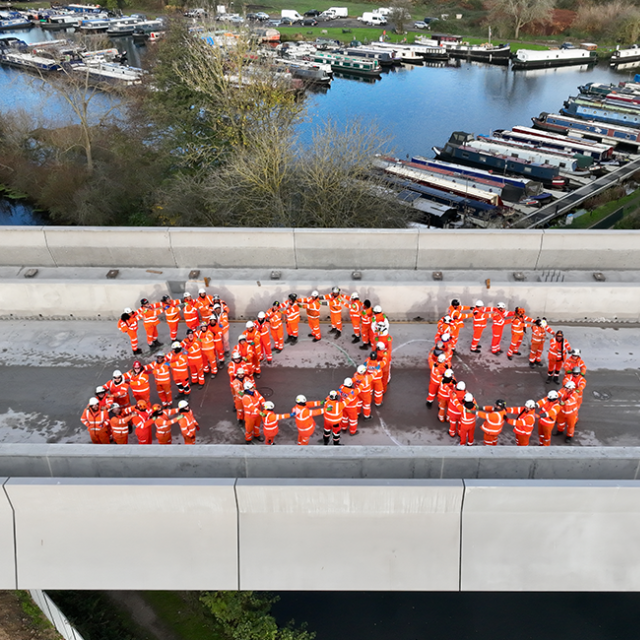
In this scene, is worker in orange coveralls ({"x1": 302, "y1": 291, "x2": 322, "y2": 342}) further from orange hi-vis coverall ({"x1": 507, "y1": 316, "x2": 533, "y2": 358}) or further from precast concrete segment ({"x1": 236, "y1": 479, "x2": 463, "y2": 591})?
precast concrete segment ({"x1": 236, "y1": 479, "x2": 463, "y2": 591})

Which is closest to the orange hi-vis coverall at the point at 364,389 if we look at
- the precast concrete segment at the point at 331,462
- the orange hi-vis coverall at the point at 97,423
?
the precast concrete segment at the point at 331,462

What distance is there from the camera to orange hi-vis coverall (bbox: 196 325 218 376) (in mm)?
13008

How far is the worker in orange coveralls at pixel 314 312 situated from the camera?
14031 millimetres

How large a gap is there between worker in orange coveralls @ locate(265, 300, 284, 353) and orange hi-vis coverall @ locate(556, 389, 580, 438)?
20.7 feet

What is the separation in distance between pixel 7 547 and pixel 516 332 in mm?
10975

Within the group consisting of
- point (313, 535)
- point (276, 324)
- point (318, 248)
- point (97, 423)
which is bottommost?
point (313, 535)

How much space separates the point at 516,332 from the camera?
13.5m

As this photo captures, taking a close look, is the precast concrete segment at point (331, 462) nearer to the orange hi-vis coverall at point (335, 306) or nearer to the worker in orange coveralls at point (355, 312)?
the worker in orange coveralls at point (355, 312)

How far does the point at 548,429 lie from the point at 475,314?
3.25m

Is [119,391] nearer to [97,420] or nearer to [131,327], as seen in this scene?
[97,420]

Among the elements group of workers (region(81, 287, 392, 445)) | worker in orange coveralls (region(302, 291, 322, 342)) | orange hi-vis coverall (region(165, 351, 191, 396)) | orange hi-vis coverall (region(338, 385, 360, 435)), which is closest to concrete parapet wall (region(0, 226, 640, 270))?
group of workers (region(81, 287, 392, 445))

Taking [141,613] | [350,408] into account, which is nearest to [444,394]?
[350,408]

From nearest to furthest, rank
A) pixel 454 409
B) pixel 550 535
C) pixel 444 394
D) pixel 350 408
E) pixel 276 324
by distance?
pixel 550 535 → pixel 454 409 → pixel 350 408 → pixel 444 394 → pixel 276 324

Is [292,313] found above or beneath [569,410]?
above
